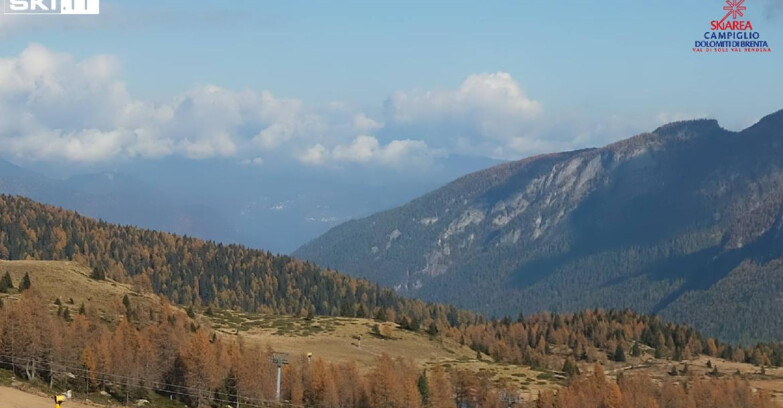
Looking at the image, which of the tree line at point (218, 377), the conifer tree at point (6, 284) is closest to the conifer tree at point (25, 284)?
the conifer tree at point (6, 284)

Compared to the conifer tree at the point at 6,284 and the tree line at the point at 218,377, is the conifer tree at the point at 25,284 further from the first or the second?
the tree line at the point at 218,377

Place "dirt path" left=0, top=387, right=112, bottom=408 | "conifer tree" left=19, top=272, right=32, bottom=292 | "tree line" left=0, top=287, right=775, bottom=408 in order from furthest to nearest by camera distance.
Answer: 1. "conifer tree" left=19, top=272, right=32, bottom=292
2. "tree line" left=0, top=287, right=775, bottom=408
3. "dirt path" left=0, top=387, right=112, bottom=408

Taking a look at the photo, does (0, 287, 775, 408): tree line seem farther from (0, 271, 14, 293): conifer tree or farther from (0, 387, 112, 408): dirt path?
(0, 387, 112, 408): dirt path

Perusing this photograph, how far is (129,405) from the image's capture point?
138 metres

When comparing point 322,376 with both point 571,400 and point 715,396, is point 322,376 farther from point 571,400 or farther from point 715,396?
point 715,396

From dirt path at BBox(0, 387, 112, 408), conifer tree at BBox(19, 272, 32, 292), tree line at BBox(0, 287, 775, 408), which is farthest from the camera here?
conifer tree at BBox(19, 272, 32, 292)

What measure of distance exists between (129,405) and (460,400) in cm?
6613

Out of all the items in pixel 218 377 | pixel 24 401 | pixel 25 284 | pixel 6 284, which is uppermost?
pixel 6 284

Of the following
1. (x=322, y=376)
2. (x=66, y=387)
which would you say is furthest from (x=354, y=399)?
(x=66, y=387)

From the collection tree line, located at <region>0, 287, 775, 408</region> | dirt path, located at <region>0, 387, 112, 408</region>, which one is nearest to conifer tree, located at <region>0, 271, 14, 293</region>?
tree line, located at <region>0, 287, 775, 408</region>

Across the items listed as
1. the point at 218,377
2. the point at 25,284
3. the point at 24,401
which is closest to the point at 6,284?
the point at 25,284

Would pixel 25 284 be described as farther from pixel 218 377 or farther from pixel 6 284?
pixel 218 377

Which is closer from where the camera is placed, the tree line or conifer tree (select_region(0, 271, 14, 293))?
the tree line

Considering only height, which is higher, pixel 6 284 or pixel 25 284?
pixel 6 284
